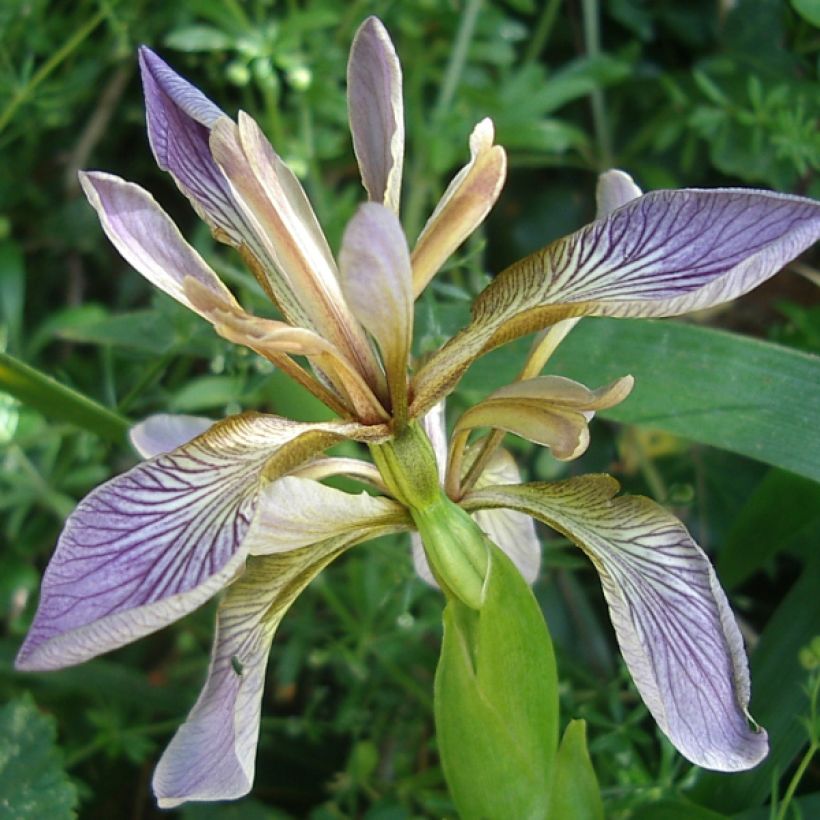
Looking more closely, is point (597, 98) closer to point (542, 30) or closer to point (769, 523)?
point (542, 30)

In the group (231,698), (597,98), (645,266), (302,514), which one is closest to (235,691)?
(231,698)

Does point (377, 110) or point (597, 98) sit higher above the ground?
point (377, 110)

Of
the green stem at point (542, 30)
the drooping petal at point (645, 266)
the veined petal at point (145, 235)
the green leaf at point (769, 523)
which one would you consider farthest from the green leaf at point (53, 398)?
the green stem at point (542, 30)

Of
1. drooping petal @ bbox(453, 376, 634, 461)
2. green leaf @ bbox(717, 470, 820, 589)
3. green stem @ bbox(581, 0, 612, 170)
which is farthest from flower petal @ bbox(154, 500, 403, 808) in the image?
A: green stem @ bbox(581, 0, 612, 170)

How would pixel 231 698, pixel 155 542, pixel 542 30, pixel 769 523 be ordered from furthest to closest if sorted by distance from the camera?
pixel 542 30
pixel 769 523
pixel 231 698
pixel 155 542

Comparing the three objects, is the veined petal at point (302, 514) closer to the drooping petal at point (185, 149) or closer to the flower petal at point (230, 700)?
the flower petal at point (230, 700)

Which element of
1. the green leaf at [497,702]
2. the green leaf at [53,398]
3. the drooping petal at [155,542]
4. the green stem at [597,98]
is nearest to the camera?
the drooping petal at [155,542]
